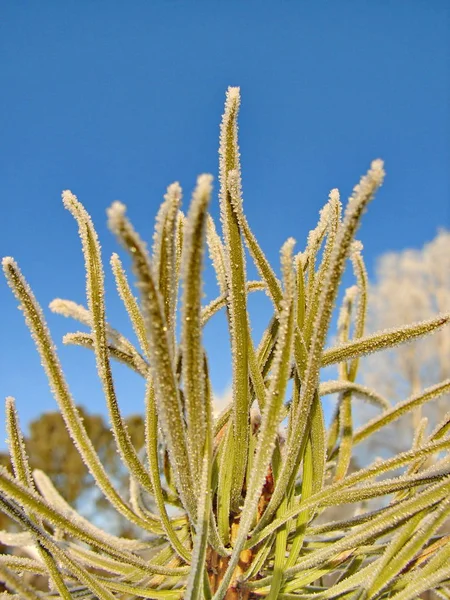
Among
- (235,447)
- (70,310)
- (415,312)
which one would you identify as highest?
(415,312)

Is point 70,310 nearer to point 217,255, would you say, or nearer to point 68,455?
point 217,255

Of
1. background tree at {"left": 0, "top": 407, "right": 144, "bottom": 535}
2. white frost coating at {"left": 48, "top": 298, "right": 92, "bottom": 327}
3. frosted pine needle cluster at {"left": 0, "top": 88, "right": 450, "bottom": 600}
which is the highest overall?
background tree at {"left": 0, "top": 407, "right": 144, "bottom": 535}

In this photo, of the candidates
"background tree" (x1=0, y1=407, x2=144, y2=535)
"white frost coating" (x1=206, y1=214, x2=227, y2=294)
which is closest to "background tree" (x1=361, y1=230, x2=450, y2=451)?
"background tree" (x1=0, y1=407, x2=144, y2=535)

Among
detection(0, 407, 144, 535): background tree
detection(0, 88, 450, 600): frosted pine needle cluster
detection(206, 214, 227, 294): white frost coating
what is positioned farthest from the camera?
detection(0, 407, 144, 535): background tree

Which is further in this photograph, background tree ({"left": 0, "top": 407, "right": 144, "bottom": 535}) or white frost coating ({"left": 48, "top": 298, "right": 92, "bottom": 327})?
background tree ({"left": 0, "top": 407, "right": 144, "bottom": 535})

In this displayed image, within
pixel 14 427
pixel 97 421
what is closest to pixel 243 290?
pixel 14 427

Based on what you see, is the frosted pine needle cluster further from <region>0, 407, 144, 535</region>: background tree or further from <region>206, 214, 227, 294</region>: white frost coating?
<region>0, 407, 144, 535</region>: background tree

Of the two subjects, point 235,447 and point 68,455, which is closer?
point 235,447

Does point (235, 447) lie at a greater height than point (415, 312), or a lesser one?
lesser

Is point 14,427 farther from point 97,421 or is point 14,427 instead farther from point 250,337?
point 97,421

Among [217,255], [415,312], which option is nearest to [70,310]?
[217,255]
